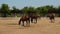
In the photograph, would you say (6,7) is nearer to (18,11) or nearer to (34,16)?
(18,11)

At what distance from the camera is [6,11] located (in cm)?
6394

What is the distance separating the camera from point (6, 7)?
66.9m

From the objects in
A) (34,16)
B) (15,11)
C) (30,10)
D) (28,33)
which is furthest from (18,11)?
(28,33)

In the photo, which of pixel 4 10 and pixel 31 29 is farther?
pixel 4 10

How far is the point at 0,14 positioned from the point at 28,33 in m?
46.5

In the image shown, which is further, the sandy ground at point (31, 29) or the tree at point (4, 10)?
the tree at point (4, 10)

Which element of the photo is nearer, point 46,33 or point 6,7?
point 46,33

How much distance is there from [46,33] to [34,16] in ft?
43.7

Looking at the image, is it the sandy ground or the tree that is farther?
the tree

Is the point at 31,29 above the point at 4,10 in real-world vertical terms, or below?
below

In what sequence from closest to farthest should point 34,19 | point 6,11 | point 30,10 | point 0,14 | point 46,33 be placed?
point 46,33
point 34,19
point 0,14
point 6,11
point 30,10

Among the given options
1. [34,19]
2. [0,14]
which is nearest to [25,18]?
[34,19]

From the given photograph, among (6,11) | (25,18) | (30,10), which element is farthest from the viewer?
(30,10)

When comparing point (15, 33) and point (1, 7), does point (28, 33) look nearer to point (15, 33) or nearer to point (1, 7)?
point (15, 33)
